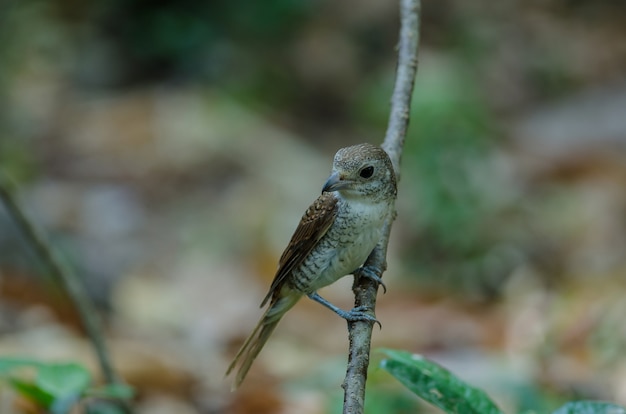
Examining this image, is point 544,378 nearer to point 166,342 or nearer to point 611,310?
point 611,310

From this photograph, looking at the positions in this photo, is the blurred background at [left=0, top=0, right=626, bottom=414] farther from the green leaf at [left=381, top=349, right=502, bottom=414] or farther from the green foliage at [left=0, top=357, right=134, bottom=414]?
the green foliage at [left=0, top=357, right=134, bottom=414]

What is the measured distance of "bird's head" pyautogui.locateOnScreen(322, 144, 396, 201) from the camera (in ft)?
10.2

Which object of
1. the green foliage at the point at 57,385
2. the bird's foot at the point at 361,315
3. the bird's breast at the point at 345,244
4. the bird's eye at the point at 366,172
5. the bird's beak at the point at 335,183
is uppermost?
the bird's eye at the point at 366,172

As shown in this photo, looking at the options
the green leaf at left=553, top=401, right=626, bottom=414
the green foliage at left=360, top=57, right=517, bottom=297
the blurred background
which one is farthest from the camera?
the green foliage at left=360, top=57, right=517, bottom=297

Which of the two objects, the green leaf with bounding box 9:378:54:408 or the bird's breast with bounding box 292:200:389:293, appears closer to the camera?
the green leaf with bounding box 9:378:54:408

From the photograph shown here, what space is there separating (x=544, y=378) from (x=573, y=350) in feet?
2.21

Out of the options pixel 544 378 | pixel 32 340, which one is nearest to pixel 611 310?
pixel 544 378

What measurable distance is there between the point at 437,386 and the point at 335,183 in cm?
91

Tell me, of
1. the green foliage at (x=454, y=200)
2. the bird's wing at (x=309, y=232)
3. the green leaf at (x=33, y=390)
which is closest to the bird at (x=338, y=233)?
the bird's wing at (x=309, y=232)

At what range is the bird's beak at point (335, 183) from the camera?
10.2ft

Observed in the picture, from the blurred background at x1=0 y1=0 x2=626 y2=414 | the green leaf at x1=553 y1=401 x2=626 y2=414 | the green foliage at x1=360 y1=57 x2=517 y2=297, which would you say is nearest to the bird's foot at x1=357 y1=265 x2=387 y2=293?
the blurred background at x1=0 y1=0 x2=626 y2=414

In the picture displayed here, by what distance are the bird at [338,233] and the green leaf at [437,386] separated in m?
0.46

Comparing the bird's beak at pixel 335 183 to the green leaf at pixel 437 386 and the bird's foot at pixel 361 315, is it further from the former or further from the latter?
the green leaf at pixel 437 386

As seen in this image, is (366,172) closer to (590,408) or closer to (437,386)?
(437,386)
